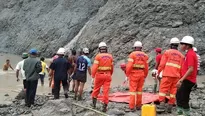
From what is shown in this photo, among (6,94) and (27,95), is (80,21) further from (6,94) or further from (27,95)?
(27,95)

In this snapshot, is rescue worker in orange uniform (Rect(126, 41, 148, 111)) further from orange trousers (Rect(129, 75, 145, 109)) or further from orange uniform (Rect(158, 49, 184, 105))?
orange uniform (Rect(158, 49, 184, 105))

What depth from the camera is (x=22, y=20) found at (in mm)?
45531

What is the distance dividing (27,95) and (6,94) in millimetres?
3257

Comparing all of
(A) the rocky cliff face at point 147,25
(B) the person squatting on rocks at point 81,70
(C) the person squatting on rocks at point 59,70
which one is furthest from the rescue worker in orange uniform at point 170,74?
(A) the rocky cliff face at point 147,25

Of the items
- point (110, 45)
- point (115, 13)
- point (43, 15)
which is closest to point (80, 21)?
point (43, 15)

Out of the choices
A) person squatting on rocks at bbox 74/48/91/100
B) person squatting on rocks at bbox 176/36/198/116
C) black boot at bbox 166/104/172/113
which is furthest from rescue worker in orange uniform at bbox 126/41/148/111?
A: person squatting on rocks at bbox 74/48/91/100

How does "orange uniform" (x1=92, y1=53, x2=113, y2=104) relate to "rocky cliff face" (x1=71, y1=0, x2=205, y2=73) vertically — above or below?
below

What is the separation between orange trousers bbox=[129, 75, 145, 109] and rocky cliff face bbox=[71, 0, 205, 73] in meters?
16.0

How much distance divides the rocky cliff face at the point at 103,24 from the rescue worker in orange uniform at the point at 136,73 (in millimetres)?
15368

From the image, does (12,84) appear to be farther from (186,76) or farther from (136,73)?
(186,76)

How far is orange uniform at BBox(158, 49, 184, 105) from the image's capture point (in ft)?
30.1

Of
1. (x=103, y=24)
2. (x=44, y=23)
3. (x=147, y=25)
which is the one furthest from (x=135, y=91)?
(x=44, y=23)

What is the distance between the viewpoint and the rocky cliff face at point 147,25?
27.3m

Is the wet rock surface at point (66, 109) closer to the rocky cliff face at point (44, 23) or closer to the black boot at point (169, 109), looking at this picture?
the black boot at point (169, 109)
